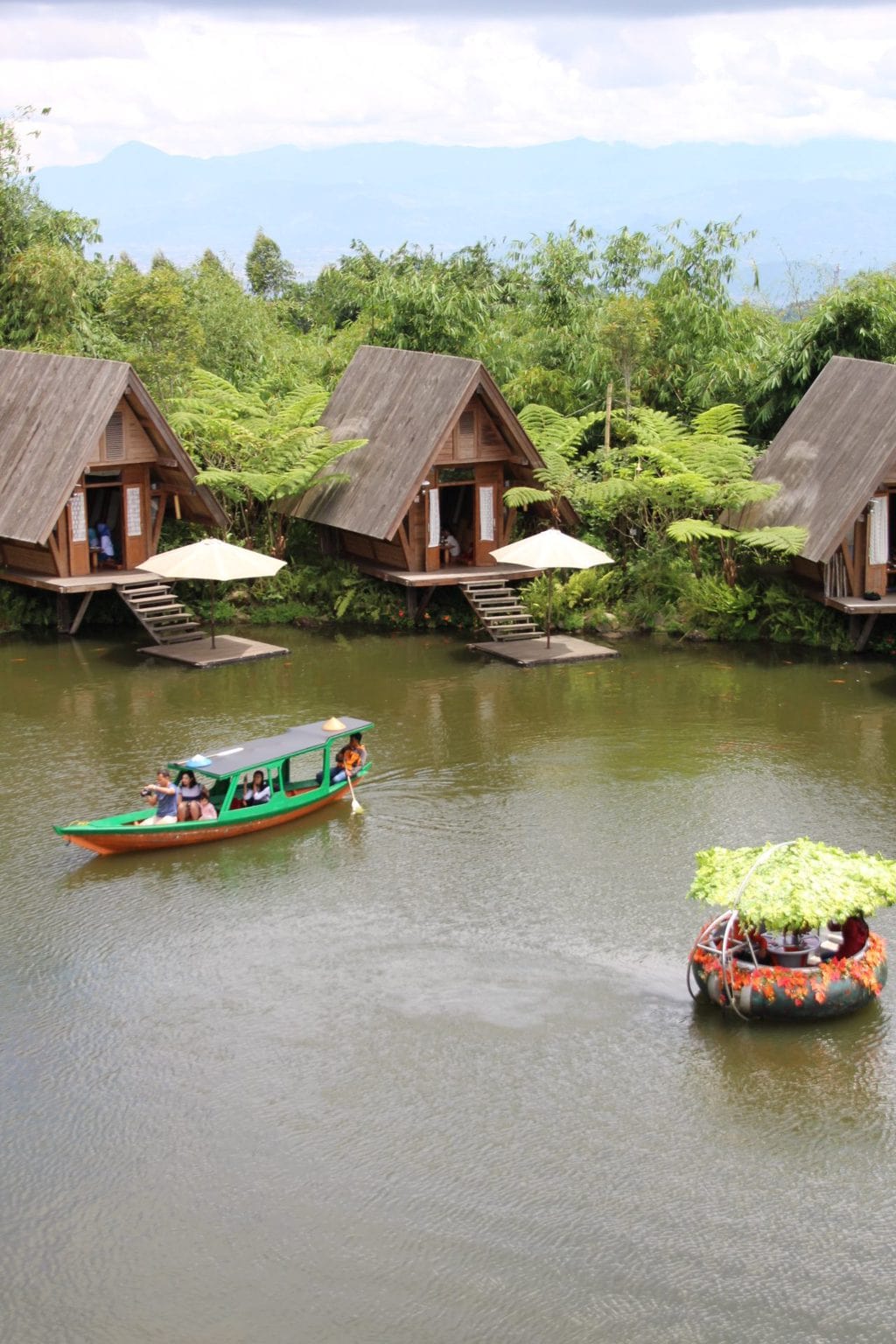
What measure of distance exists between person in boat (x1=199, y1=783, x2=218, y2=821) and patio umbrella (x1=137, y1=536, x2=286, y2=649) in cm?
806

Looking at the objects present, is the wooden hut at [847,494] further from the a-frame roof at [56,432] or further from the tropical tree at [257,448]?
the a-frame roof at [56,432]

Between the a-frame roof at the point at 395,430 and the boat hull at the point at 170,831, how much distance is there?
411 inches

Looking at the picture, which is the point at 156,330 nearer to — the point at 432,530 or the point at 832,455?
the point at 432,530

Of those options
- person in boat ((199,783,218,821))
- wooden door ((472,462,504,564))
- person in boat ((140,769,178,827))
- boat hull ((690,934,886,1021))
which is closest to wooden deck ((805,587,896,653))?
wooden door ((472,462,504,564))

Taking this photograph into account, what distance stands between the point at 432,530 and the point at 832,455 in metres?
8.10

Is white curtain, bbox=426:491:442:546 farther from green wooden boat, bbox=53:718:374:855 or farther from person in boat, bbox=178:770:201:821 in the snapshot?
person in boat, bbox=178:770:201:821

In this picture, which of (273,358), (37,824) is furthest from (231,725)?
(273,358)

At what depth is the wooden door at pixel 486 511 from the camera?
33094 millimetres

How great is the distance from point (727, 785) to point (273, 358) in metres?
25.5

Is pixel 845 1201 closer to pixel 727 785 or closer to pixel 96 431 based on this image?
pixel 727 785

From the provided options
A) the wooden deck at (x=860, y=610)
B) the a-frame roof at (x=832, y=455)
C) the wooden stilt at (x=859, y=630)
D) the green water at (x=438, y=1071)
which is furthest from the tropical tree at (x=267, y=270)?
the green water at (x=438, y=1071)

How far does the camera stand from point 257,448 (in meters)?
33.9

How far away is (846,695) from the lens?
27.2 m

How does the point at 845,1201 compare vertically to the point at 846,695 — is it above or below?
below
